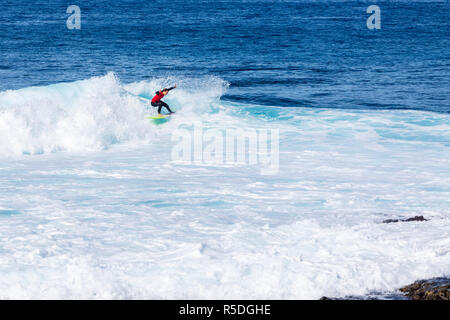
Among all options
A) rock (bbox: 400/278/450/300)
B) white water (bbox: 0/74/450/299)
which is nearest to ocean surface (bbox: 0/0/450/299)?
white water (bbox: 0/74/450/299)

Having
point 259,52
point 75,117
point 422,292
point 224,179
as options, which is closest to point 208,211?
point 224,179

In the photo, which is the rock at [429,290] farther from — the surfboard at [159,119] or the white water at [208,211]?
the surfboard at [159,119]

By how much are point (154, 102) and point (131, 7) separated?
6245 cm

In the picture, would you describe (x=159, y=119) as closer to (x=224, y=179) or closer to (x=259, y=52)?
(x=224, y=179)

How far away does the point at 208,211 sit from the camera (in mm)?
10477

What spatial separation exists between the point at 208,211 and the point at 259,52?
3154 centimetres

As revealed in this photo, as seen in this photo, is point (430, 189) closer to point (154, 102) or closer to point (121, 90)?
point (154, 102)

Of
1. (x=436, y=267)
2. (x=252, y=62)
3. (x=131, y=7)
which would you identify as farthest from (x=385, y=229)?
(x=131, y=7)

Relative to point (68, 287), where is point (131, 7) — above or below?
above

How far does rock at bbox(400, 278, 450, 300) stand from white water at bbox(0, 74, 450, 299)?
0.64 ft

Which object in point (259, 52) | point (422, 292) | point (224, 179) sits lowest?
point (224, 179)

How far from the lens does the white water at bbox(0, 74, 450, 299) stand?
7133 mm

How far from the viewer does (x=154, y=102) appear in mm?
20453
